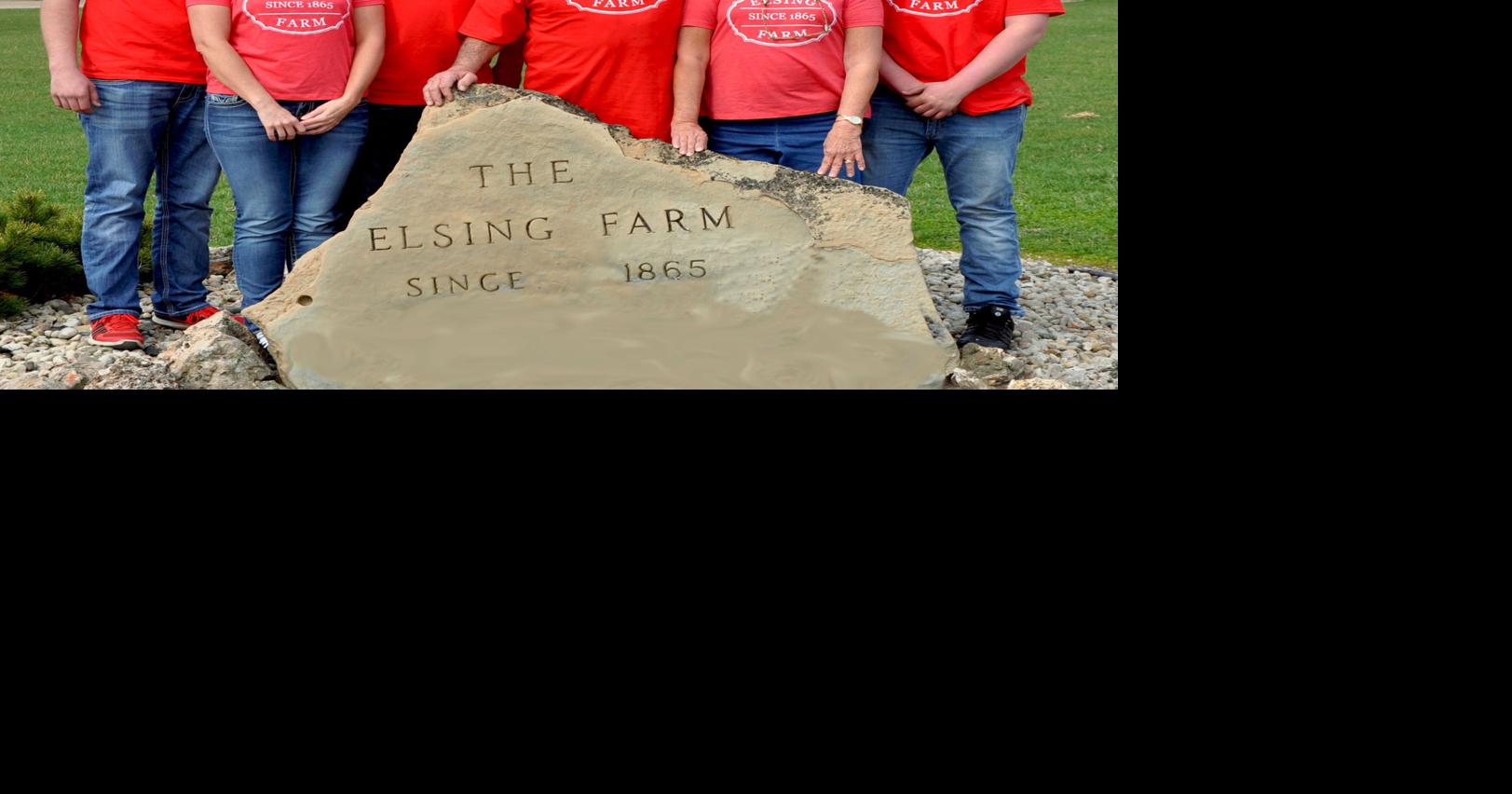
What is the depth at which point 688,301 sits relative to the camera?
4754mm

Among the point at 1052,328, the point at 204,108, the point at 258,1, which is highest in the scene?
the point at 258,1

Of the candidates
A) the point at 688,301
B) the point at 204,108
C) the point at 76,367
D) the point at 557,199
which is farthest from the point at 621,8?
the point at 76,367

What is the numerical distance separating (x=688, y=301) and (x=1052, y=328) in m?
2.14

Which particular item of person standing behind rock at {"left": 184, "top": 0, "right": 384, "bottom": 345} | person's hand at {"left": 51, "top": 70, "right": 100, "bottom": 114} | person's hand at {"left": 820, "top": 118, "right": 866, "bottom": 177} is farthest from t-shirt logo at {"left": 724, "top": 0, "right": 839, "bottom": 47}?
person's hand at {"left": 51, "top": 70, "right": 100, "bottom": 114}

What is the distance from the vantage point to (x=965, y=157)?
17.2 feet

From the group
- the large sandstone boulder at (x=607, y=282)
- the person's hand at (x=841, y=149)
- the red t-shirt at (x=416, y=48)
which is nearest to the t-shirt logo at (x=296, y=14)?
the red t-shirt at (x=416, y=48)

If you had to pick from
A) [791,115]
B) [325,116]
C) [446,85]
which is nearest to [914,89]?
[791,115]

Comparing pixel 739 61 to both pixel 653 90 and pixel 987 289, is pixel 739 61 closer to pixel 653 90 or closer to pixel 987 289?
pixel 653 90

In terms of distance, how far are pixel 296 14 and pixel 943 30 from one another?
2366mm

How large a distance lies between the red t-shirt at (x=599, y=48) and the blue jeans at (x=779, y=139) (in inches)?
10.3

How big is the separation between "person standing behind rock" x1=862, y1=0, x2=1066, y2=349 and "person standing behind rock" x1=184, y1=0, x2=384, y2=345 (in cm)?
194

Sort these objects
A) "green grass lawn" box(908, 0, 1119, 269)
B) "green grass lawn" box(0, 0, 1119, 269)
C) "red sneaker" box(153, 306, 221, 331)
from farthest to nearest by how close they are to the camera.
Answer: "green grass lawn" box(0, 0, 1119, 269) → "green grass lawn" box(908, 0, 1119, 269) → "red sneaker" box(153, 306, 221, 331)

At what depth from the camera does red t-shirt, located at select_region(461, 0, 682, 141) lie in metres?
4.78

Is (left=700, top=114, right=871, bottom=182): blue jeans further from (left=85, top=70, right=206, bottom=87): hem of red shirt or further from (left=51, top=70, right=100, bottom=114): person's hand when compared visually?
(left=51, top=70, right=100, bottom=114): person's hand
